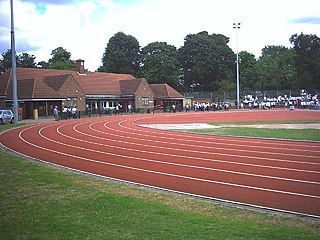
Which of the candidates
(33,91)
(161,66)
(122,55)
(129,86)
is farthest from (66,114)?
(122,55)

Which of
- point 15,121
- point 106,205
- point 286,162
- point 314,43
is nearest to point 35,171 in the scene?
point 106,205

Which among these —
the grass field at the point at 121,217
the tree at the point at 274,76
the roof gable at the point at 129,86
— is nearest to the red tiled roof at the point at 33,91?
the roof gable at the point at 129,86

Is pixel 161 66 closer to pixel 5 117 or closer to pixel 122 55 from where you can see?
pixel 122 55

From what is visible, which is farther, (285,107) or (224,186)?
(285,107)

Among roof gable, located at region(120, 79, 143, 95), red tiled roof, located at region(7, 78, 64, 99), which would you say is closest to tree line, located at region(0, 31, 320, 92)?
roof gable, located at region(120, 79, 143, 95)

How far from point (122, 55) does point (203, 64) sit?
56.8ft

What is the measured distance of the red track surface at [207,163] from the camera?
8805mm

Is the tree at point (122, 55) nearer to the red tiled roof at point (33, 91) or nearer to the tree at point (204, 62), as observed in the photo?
the tree at point (204, 62)

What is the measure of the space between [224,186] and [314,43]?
6977 centimetres

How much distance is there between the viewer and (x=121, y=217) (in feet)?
22.1

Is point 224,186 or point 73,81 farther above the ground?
point 73,81

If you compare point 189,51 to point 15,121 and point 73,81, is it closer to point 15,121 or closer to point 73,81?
point 73,81

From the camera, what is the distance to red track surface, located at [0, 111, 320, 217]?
347 inches

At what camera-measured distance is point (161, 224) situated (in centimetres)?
635
